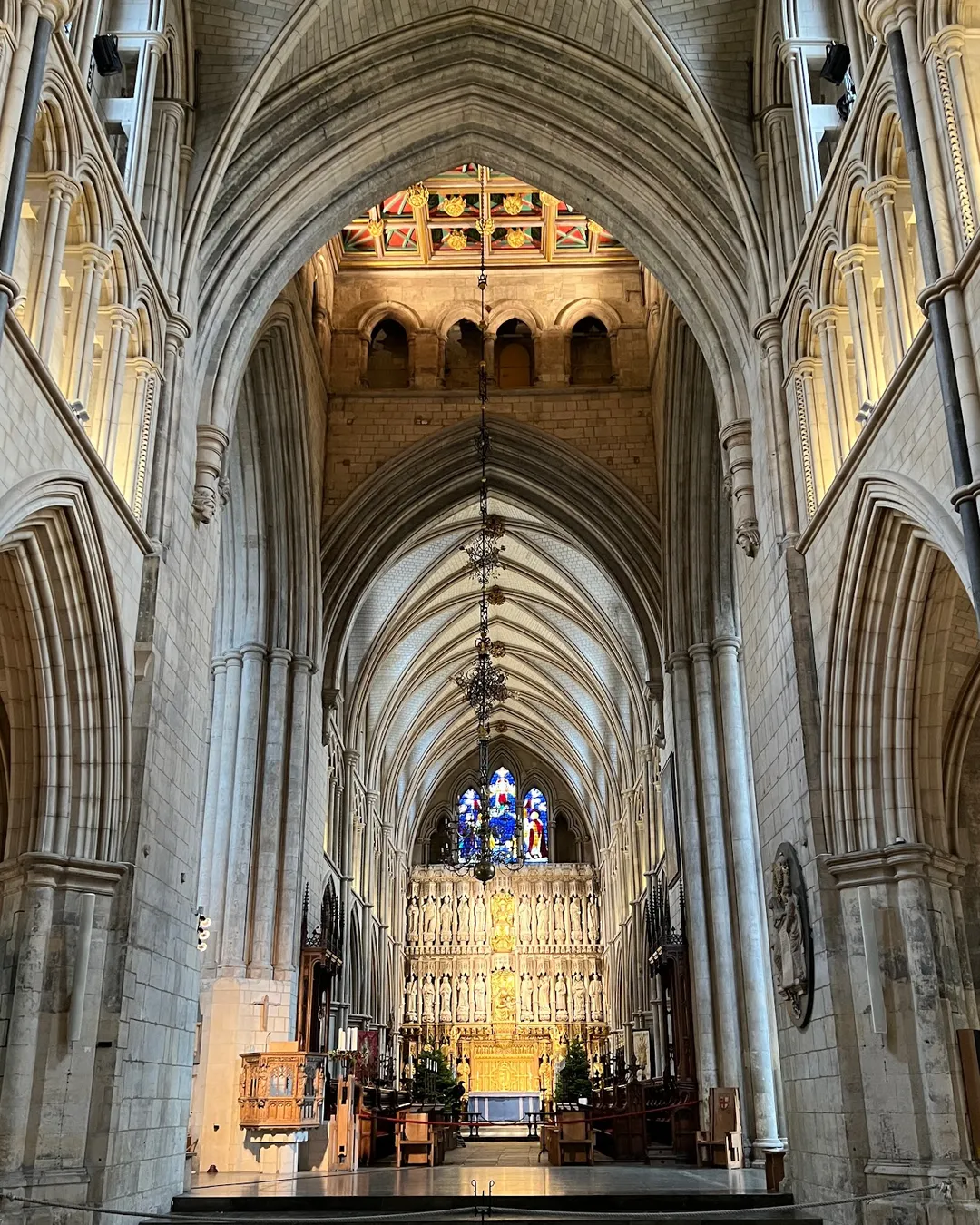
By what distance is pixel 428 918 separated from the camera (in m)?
34.8

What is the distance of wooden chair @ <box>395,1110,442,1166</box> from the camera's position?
1558cm

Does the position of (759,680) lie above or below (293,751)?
below

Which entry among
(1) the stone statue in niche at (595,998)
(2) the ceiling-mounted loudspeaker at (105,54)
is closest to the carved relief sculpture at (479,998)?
(1) the stone statue in niche at (595,998)

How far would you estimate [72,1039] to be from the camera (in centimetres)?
833

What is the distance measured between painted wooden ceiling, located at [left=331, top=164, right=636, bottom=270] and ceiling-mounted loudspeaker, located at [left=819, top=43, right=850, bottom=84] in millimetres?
10115

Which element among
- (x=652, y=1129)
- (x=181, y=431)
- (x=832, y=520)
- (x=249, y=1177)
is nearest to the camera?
(x=832, y=520)

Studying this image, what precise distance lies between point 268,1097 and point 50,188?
10.3 meters

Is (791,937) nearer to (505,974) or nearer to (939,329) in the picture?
(939,329)

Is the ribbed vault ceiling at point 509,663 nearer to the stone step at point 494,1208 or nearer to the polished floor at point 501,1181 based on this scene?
the polished floor at point 501,1181

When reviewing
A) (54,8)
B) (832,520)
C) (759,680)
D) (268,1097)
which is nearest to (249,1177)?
(268,1097)

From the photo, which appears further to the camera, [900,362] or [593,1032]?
[593,1032]

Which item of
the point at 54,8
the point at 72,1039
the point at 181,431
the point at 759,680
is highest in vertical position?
the point at 54,8

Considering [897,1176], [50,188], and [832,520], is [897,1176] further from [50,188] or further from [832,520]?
[50,188]

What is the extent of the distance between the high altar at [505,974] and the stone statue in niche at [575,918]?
0.03 metres
